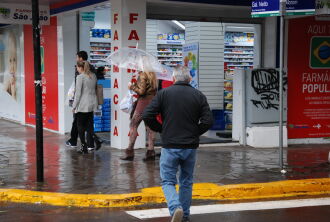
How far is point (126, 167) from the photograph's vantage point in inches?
411

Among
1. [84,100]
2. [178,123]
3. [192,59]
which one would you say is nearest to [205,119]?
[178,123]

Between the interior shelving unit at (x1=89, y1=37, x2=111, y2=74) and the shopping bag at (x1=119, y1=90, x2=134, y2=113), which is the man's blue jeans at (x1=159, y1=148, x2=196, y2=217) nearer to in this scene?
the shopping bag at (x1=119, y1=90, x2=134, y2=113)

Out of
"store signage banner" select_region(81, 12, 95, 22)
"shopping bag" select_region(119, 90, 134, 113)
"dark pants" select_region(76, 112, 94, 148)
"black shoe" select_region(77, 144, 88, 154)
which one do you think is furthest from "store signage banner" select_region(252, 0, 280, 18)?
"store signage banner" select_region(81, 12, 95, 22)

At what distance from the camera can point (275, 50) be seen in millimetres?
13594

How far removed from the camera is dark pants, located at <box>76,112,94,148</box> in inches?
466

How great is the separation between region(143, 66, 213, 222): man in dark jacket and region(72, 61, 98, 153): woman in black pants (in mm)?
5163

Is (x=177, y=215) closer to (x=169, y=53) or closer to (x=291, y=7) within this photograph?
(x=291, y=7)

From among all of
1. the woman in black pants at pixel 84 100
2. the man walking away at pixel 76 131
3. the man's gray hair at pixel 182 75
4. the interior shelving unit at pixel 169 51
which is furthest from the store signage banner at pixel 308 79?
the man's gray hair at pixel 182 75

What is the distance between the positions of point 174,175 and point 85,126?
18.4ft

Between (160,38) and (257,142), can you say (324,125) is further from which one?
(160,38)

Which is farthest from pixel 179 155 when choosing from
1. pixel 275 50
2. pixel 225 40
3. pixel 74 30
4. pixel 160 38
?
pixel 160 38

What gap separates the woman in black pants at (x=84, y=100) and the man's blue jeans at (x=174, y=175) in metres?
5.30

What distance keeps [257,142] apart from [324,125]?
1.89 metres

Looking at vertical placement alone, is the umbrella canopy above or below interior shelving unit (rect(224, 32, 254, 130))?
below
